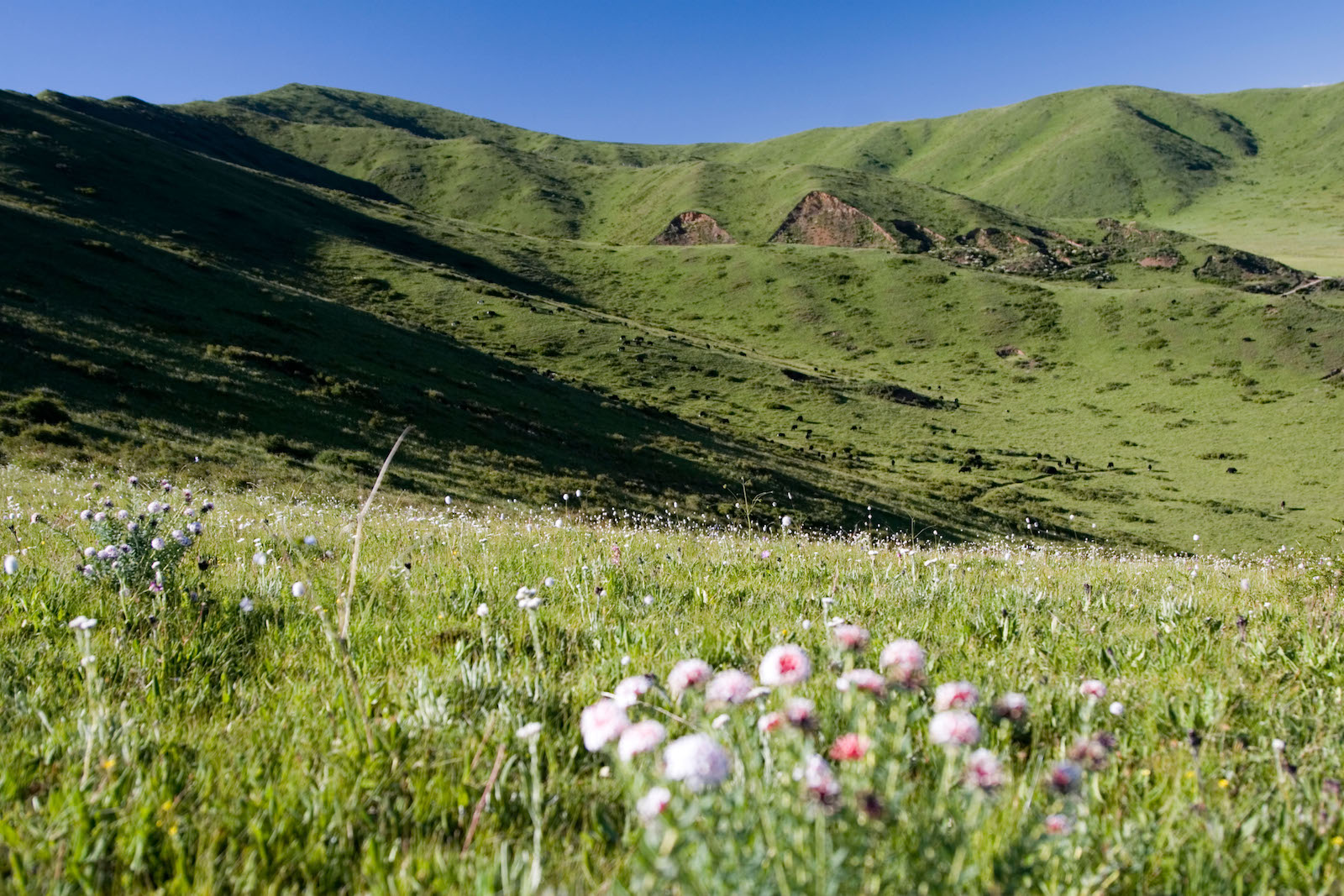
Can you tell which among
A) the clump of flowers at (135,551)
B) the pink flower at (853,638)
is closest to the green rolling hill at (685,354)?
the clump of flowers at (135,551)

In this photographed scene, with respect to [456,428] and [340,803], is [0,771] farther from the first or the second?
[456,428]

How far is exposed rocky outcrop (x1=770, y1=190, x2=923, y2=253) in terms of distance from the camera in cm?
14588

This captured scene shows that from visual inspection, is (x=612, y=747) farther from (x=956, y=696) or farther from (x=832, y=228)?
(x=832, y=228)

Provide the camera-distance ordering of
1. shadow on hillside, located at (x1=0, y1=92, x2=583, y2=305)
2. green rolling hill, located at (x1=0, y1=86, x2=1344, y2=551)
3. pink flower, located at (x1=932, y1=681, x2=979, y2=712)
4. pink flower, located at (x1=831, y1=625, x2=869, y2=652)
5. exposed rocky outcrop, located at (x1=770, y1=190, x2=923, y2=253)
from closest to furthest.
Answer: pink flower, located at (x1=932, y1=681, x2=979, y2=712) < pink flower, located at (x1=831, y1=625, x2=869, y2=652) < green rolling hill, located at (x1=0, y1=86, x2=1344, y2=551) < shadow on hillside, located at (x1=0, y1=92, x2=583, y2=305) < exposed rocky outcrop, located at (x1=770, y1=190, x2=923, y2=253)

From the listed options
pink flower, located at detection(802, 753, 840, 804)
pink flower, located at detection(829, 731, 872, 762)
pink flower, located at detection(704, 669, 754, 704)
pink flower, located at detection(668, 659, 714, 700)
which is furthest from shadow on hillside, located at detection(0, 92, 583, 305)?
pink flower, located at detection(802, 753, 840, 804)

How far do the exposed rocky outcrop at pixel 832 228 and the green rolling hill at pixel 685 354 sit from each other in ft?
2.21

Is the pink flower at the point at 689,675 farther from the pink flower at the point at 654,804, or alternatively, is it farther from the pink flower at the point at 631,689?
the pink flower at the point at 654,804

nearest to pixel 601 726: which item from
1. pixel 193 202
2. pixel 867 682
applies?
pixel 867 682

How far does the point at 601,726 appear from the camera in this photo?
6.68 feet

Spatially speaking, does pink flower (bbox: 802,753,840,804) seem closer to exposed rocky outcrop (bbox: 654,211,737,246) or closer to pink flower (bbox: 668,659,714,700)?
pink flower (bbox: 668,659,714,700)

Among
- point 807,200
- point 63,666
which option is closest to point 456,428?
point 63,666

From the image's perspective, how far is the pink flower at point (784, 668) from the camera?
6.96 feet

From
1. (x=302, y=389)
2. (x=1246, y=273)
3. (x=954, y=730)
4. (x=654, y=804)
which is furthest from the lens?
(x=1246, y=273)

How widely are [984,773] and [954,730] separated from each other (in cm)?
12
